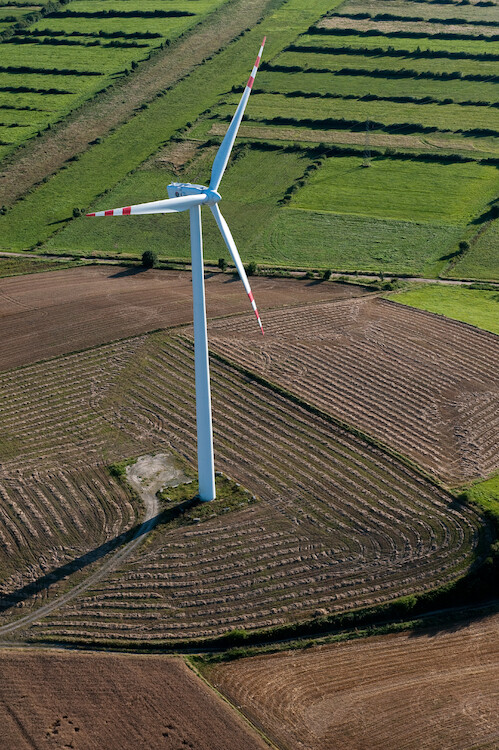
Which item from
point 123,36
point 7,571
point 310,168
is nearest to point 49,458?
point 7,571

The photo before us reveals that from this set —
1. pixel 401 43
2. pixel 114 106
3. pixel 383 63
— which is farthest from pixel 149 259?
pixel 401 43

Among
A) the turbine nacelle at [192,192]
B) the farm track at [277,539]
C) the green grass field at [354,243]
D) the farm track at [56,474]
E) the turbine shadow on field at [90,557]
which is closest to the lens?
the turbine nacelle at [192,192]

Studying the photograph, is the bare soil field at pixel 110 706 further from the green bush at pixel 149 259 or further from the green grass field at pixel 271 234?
the green grass field at pixel 271 234

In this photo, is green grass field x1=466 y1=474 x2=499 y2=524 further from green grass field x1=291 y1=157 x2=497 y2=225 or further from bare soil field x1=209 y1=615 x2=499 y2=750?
green grass field x1=291 y1=157 x2=497 y2=225

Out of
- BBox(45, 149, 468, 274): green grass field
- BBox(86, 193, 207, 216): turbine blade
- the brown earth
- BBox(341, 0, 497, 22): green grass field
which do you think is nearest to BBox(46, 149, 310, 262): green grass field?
BBox(45, 149, 468, 274): green grass field

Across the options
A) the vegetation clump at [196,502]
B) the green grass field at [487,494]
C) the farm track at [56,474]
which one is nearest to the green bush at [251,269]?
the farm track at [56,474]

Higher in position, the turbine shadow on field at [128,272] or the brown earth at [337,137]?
the brown earth at [337,137]

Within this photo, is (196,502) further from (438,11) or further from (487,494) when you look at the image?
(438,11)

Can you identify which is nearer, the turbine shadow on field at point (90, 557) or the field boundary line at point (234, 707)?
the field boundary line at point (234, 707)
